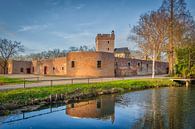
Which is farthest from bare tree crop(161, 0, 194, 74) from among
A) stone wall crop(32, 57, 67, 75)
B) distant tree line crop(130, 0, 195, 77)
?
stone wall crop(32, 57, 67, 75)

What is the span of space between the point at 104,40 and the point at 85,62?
2128 cm

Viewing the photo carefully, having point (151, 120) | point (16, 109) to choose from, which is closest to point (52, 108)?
point (16, 109)

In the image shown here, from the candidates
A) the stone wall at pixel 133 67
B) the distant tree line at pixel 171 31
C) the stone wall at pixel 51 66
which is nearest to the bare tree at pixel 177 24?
the distant tree line at pixel 171 31

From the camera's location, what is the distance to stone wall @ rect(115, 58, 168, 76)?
124ft

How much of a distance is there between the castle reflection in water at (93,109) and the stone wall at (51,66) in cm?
2246

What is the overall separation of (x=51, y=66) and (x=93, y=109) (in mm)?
30334

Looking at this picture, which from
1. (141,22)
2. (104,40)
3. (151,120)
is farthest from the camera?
(104,40)

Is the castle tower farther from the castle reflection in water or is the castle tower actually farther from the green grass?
the castle reflection in water

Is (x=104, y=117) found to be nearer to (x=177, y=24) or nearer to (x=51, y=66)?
(x=177, y=24)

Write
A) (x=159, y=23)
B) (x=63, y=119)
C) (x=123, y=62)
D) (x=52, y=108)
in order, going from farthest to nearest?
1. (x=123, y=62)
2. (x=159, y=23)
3. (x=52, y=108)
4. (x=63, y=119)

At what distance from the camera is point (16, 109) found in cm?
1296

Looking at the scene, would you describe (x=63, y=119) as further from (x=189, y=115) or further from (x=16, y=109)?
(x=189, y=115)

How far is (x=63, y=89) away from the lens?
17391 millimetres

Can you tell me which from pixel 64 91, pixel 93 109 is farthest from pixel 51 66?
pixel 93 109
